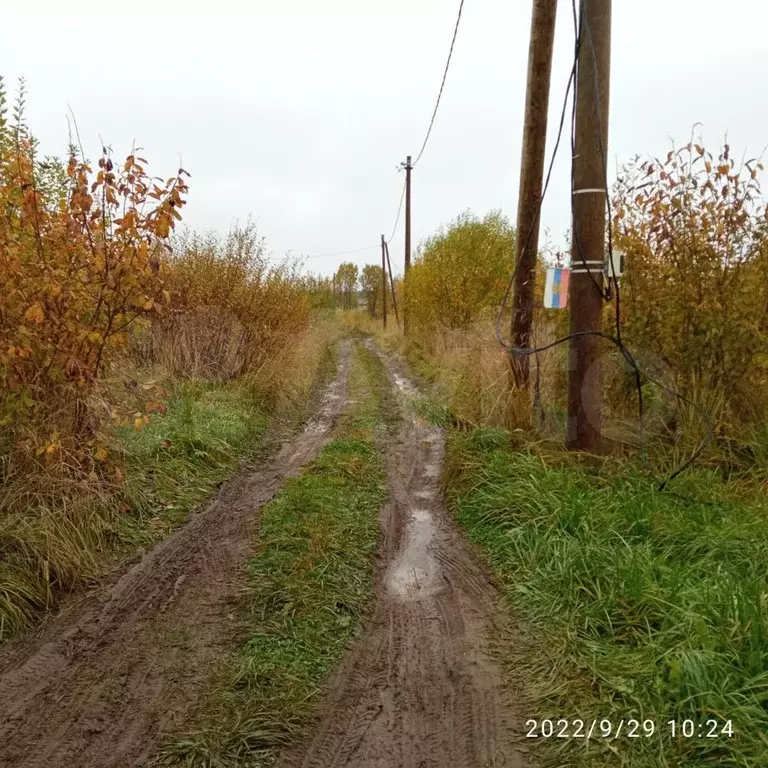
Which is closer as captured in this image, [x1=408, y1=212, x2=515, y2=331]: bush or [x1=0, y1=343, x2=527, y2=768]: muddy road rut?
[x1=0, y1=343, x2=527, y2=768]: muddy road rut

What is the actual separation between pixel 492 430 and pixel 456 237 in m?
Answer: 13.0

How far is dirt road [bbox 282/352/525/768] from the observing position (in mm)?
2318

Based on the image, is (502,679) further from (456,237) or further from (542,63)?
(456,237)

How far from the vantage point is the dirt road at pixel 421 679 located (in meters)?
2.32

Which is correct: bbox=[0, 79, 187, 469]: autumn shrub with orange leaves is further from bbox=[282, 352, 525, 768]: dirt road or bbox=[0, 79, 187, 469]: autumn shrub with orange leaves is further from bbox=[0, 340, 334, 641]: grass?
bbox=[282, 352, 525, 768]: dirt road

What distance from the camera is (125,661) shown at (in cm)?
292

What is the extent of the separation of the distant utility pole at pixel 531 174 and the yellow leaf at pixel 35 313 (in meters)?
4.67

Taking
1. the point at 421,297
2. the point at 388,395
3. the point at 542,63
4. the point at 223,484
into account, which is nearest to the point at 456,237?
the point at 421,297

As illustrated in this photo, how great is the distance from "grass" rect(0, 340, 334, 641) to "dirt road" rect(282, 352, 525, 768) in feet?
6.66

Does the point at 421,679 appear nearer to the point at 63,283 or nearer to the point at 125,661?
the point at 125,661
